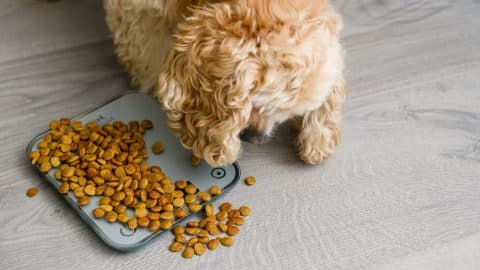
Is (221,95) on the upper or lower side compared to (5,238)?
upper

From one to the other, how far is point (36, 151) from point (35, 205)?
123mm

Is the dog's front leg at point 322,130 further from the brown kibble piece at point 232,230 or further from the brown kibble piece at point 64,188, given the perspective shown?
the brown kibble piece at point 64,188

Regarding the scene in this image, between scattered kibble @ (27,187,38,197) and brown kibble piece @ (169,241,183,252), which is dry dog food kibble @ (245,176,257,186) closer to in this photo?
brown kibble piece @ (169,241,183,252)

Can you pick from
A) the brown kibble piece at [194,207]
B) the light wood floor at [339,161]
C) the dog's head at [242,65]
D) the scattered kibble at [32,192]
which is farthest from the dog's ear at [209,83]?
the scattered kibble at [32,192]

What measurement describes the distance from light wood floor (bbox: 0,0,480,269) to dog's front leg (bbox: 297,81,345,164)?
47 mm

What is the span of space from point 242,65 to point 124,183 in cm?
41

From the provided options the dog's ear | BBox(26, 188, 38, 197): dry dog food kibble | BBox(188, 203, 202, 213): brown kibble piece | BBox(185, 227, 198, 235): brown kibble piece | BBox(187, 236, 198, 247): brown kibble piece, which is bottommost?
BBox(26, 188, 38, 197): dry dog food kibble

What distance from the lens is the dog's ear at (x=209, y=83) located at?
102 cm

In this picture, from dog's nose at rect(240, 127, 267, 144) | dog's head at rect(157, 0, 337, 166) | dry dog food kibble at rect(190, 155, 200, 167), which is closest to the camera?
dog's head at rect(157, 0, 337, 166)

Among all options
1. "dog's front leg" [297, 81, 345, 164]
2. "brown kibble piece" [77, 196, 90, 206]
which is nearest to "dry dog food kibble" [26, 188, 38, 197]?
"brown kibble piece" [77, 196, 90, 206]

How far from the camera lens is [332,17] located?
1.12 m

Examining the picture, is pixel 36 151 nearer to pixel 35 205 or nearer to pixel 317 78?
pixel 35 205

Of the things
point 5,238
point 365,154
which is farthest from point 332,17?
point 5,238

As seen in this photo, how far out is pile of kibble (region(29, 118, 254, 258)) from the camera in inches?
47.3
